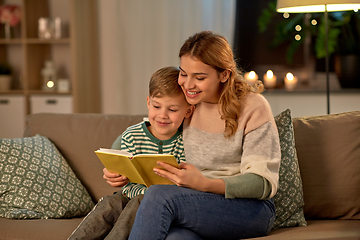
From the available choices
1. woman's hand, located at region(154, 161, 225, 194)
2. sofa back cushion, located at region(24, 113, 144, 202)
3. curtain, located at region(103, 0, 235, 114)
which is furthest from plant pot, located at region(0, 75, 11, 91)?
woman's hand, located at region(154, 161, 225, 194)

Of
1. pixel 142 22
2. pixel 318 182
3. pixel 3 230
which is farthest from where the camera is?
pixel 142 22

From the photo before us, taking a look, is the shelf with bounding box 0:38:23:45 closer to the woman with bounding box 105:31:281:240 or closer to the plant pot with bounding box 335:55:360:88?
the woman with bounding box 105:31:281:240

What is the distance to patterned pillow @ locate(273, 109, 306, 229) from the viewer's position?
1.60 m

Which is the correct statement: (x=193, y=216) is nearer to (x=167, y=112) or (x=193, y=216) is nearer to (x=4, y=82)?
(x=167, y=112)

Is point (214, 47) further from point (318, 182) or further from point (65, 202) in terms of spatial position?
point (65, 202)

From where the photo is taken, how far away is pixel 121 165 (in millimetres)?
1411

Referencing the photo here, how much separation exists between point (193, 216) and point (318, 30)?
2627 mm

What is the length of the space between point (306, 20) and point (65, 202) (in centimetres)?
258

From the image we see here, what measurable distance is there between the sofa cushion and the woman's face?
55 cm

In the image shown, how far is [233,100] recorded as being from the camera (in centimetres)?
149

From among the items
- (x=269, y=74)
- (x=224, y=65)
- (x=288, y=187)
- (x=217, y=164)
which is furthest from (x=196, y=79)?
(x=269, y=74)

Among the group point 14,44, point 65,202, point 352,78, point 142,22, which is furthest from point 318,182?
point 14,44

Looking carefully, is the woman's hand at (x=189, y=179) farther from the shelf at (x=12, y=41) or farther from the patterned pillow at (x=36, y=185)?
the shelf at (x=12, y=41)

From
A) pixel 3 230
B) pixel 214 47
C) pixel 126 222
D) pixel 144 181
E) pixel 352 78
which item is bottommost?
pixel 3 230
